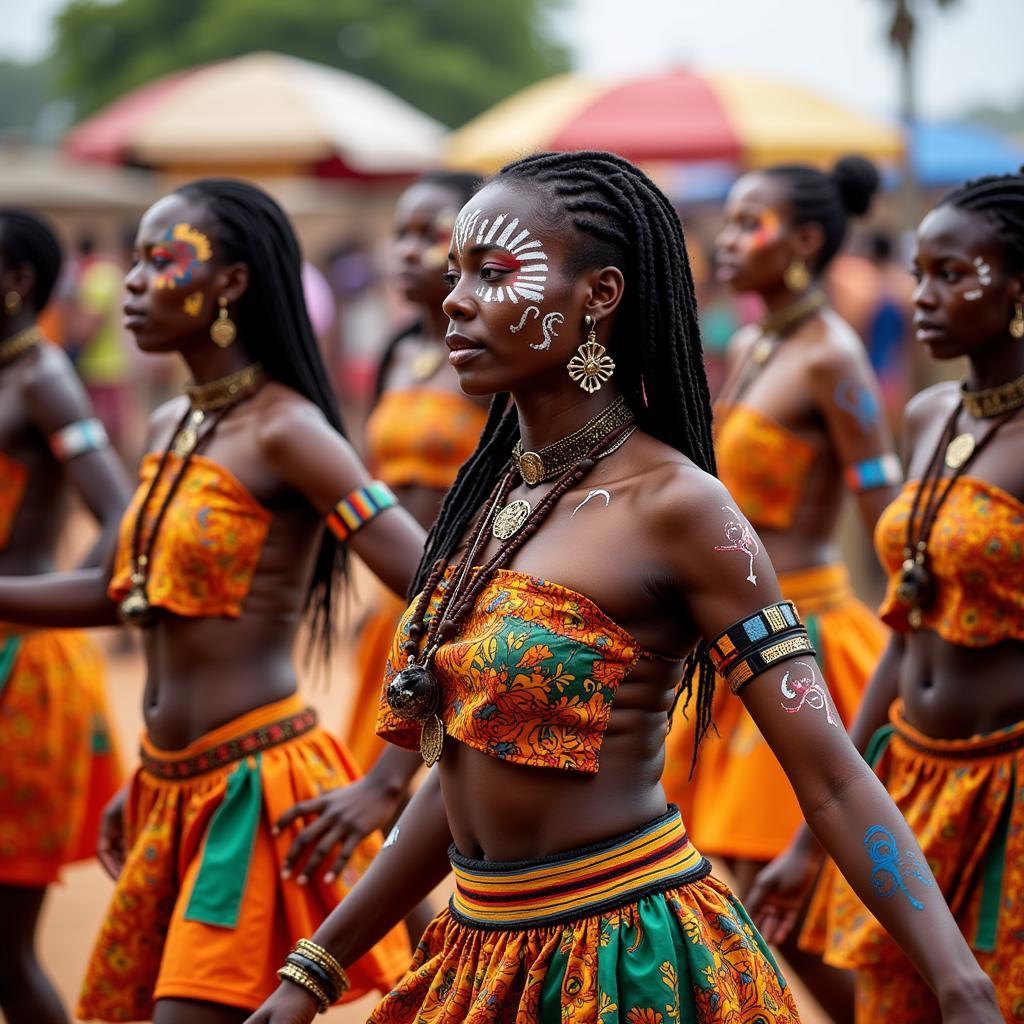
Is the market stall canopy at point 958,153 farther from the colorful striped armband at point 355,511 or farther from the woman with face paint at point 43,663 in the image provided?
the colorful striped armband at point 355,511

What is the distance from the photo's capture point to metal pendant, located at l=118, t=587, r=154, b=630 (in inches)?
159

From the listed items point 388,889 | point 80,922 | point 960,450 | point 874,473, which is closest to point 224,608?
point 388,889

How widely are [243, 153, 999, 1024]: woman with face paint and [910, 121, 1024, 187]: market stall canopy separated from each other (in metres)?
15.5

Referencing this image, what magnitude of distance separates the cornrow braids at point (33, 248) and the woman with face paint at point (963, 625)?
3037mm

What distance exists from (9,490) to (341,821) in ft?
6.62

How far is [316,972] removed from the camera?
3.01 m

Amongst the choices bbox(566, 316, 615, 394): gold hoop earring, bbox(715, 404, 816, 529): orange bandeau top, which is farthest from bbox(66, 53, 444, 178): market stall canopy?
bbox(566, 316, 615, 394): gold hoop earring

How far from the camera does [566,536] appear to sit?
9.20 feet

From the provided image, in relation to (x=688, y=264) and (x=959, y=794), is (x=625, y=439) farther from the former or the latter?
A: (x=959, y=794)

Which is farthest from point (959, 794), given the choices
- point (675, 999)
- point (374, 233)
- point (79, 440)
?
point (374, 233)

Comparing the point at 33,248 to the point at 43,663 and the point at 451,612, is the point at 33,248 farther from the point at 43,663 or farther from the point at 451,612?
the point at 451,612

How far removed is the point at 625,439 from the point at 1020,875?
5.03 ft

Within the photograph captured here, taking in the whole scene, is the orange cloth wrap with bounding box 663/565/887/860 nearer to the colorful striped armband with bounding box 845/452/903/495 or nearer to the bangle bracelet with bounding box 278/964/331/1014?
the colorful striped armband with bounding box 845/452/903/495

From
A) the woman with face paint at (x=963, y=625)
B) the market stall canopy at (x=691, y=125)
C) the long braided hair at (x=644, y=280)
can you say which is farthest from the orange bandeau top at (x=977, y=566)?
the market stall canopy at (x=691, y=125)
